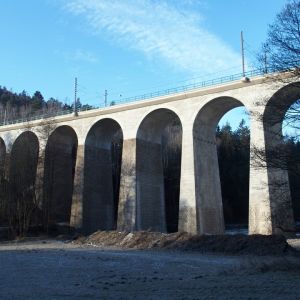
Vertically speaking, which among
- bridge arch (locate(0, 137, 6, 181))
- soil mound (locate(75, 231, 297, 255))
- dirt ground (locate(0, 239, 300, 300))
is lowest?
dirt ground (locate(0, 239, 300, 300))

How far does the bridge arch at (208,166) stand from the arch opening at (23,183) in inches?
559

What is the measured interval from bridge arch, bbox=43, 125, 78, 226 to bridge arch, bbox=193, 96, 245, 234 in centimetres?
1623

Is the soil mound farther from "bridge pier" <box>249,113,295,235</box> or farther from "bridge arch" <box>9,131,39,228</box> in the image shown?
"bridge arch" <box>9,131,39,228</box>

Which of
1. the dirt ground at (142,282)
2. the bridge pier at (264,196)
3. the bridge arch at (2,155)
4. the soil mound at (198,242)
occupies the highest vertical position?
the bridge arch at (2,155)

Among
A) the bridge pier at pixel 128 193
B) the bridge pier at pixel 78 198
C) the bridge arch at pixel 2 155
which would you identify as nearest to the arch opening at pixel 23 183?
the bridge arch at pixel 2 155

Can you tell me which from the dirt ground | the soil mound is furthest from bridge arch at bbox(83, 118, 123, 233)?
the dirt ground

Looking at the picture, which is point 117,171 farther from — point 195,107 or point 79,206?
point 195,107

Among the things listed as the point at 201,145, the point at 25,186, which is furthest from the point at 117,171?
the point at 201,145

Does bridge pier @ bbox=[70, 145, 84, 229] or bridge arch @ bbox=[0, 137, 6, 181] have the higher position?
bridge arch @ bbox=[0, 137, 6, 181]

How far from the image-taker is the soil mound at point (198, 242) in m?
19.7

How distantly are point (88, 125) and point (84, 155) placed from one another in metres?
3.09

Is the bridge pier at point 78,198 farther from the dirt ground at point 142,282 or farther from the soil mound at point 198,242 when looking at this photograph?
the dirt ground at point 142,282

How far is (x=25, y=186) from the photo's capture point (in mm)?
40969

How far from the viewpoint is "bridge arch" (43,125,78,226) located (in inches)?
1773
